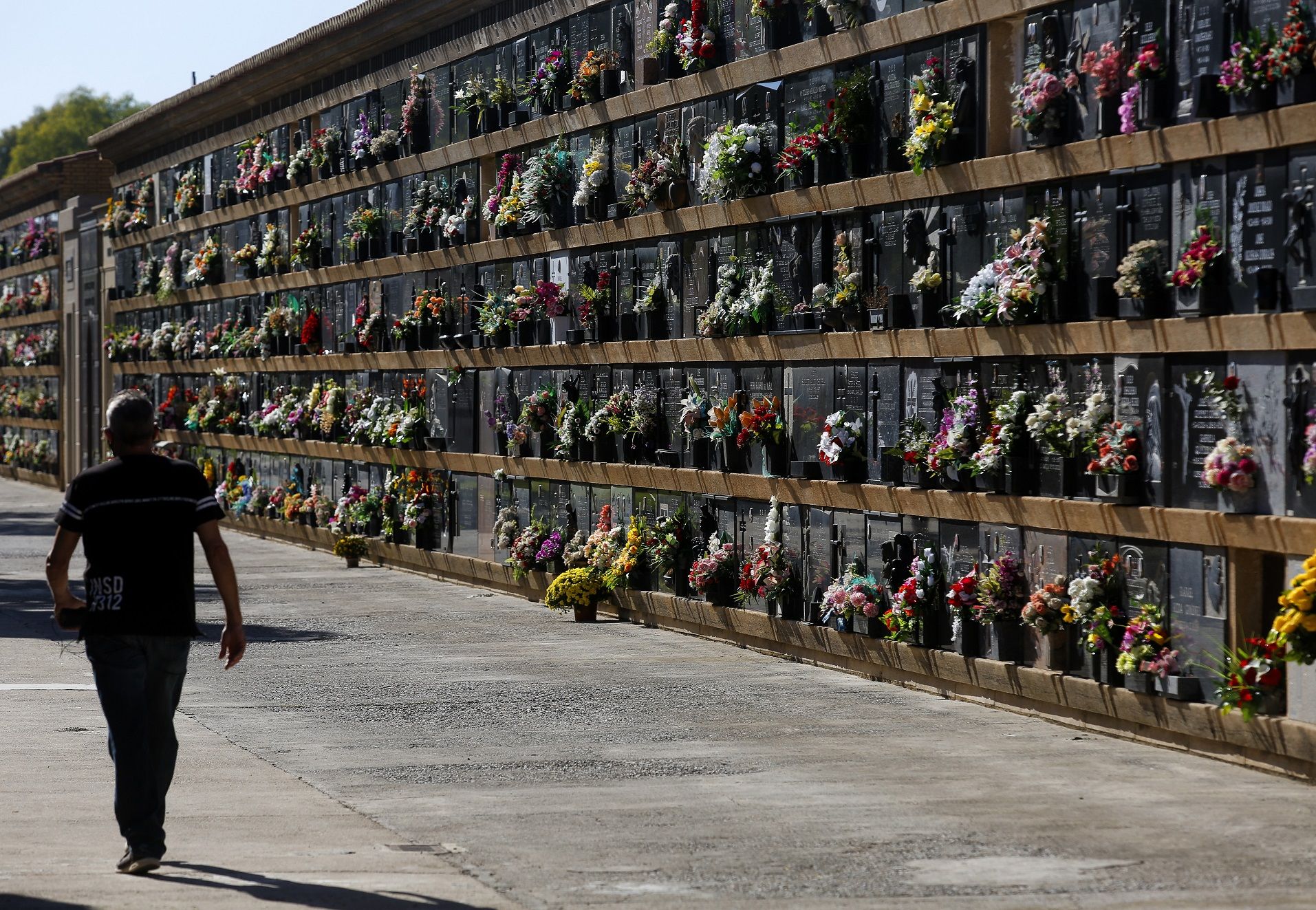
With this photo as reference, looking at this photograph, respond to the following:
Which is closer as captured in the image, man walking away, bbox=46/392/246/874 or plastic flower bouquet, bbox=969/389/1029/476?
man walking away, bbox=46/392/246/874

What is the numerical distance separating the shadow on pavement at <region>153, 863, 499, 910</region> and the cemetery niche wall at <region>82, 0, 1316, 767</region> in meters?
5.22

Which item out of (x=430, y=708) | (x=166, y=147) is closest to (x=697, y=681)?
(x=430, y=708)

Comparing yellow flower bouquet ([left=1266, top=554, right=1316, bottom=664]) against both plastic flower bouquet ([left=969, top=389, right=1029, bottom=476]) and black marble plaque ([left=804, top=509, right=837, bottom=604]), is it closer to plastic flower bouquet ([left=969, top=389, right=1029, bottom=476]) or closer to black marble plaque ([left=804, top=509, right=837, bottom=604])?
plastic flower bouquet ([left=969, top=389, right=1029, bottom=476])

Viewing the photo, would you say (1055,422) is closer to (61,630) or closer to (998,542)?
(998,542)

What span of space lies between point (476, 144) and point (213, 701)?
1130 centimetres

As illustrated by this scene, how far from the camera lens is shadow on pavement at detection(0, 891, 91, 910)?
7242 millimetres

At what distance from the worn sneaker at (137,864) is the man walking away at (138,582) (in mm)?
228

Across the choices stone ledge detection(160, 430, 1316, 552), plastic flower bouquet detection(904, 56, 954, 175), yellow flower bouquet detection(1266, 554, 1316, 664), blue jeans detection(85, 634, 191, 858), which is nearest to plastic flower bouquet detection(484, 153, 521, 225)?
stone ledge detection(160, 430, 1316, 552)

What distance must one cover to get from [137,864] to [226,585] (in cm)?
118

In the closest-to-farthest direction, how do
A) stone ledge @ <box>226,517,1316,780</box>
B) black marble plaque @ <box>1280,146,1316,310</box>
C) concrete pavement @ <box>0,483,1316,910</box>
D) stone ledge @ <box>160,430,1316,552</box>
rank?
concrete pavement @ <box>0,483,1316,910</box>
black marble plaque @ <box>1280,146,1316,310</box>
stone ledge @ <box>226,517,1316,780</box>
stone ledge @ <box>160,430,1316,552</box>

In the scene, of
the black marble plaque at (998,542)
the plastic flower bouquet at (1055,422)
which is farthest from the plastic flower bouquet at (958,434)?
the plastic flower bouquet at (1055,422)

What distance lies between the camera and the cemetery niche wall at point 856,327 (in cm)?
1159

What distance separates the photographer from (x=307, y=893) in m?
7.59

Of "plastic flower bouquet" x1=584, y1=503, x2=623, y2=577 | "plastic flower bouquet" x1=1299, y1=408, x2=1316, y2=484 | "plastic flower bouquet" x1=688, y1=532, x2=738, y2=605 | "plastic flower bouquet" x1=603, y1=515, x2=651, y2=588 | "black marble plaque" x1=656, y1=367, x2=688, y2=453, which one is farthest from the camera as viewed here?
"plastic flower bouquet" x1=584, y1=503, x2=623, y2=577
